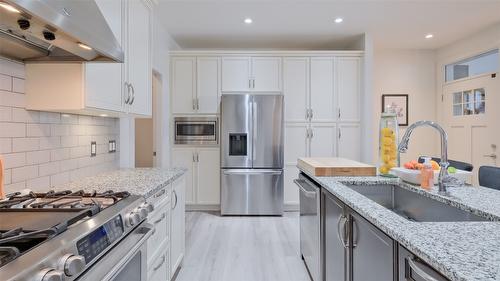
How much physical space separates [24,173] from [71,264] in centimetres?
107

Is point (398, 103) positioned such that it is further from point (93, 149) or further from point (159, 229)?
point (93, 149)

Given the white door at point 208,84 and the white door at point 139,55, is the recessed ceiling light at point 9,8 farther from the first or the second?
the white door at point 208,84

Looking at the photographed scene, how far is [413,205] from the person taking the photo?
1.68 meters

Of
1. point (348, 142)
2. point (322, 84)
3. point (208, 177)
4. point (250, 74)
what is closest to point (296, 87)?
point (322, 84)

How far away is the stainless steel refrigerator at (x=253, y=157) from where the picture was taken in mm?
4309

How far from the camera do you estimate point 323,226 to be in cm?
198

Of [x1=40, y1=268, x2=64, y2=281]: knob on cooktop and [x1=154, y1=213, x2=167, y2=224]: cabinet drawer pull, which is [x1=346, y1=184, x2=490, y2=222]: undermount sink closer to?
[x1=154, y1=213, x2=167, y2=224]: cabinet drawer pull

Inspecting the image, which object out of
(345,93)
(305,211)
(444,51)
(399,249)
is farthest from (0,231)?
(444,51)

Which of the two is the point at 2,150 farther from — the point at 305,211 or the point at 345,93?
the point at 345,93

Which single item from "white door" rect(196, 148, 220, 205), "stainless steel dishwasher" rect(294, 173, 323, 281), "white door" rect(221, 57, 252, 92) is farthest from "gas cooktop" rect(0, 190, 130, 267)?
"white door" rect(221, 57, 252, 92)

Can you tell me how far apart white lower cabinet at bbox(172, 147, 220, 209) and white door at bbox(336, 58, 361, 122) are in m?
2.04

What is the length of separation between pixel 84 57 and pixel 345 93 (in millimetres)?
3864

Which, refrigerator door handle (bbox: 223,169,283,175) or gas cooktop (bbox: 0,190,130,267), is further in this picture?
refrigerator door handle (bbox: 223,169,283,175)

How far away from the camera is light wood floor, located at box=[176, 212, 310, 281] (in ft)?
8.34
